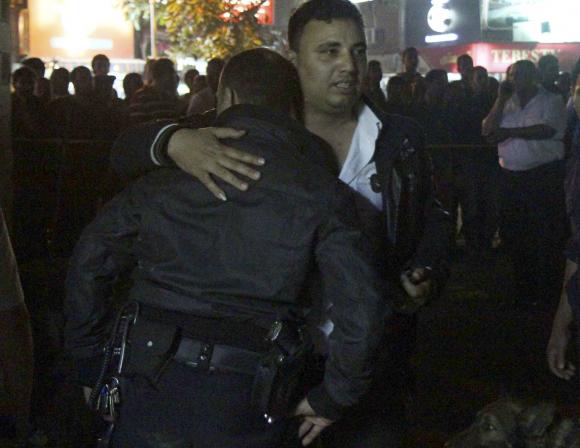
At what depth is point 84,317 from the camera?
2.90 metres

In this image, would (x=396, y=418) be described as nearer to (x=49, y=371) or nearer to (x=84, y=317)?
(x=84, y=317)

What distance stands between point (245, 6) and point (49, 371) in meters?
19.0

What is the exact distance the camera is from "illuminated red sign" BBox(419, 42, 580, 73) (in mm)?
25922

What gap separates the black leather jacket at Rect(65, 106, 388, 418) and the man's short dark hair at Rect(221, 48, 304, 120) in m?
0.12

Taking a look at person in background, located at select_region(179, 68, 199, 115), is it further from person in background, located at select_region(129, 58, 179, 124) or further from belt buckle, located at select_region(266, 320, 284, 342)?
belt buckle, located at select_region(266, 320, 284, 342)

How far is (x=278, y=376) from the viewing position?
8.62 ft

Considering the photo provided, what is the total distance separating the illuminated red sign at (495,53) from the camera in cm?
2592

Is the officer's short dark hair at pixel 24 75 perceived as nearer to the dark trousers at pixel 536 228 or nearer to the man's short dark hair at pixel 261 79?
the dark trousers at pixel 536 228

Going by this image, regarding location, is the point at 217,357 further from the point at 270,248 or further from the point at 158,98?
the point at 158,98

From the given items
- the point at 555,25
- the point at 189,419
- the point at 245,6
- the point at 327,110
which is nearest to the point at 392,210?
the point at 327,110

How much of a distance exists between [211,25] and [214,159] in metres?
20.8

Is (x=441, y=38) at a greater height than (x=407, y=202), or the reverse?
(x=441, y=38)

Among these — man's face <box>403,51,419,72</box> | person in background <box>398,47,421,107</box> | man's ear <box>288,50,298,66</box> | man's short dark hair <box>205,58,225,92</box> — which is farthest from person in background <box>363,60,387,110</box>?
man's ear <box>288,50,298,66</box>

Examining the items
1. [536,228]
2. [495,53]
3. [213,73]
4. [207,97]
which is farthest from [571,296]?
[495,53]
